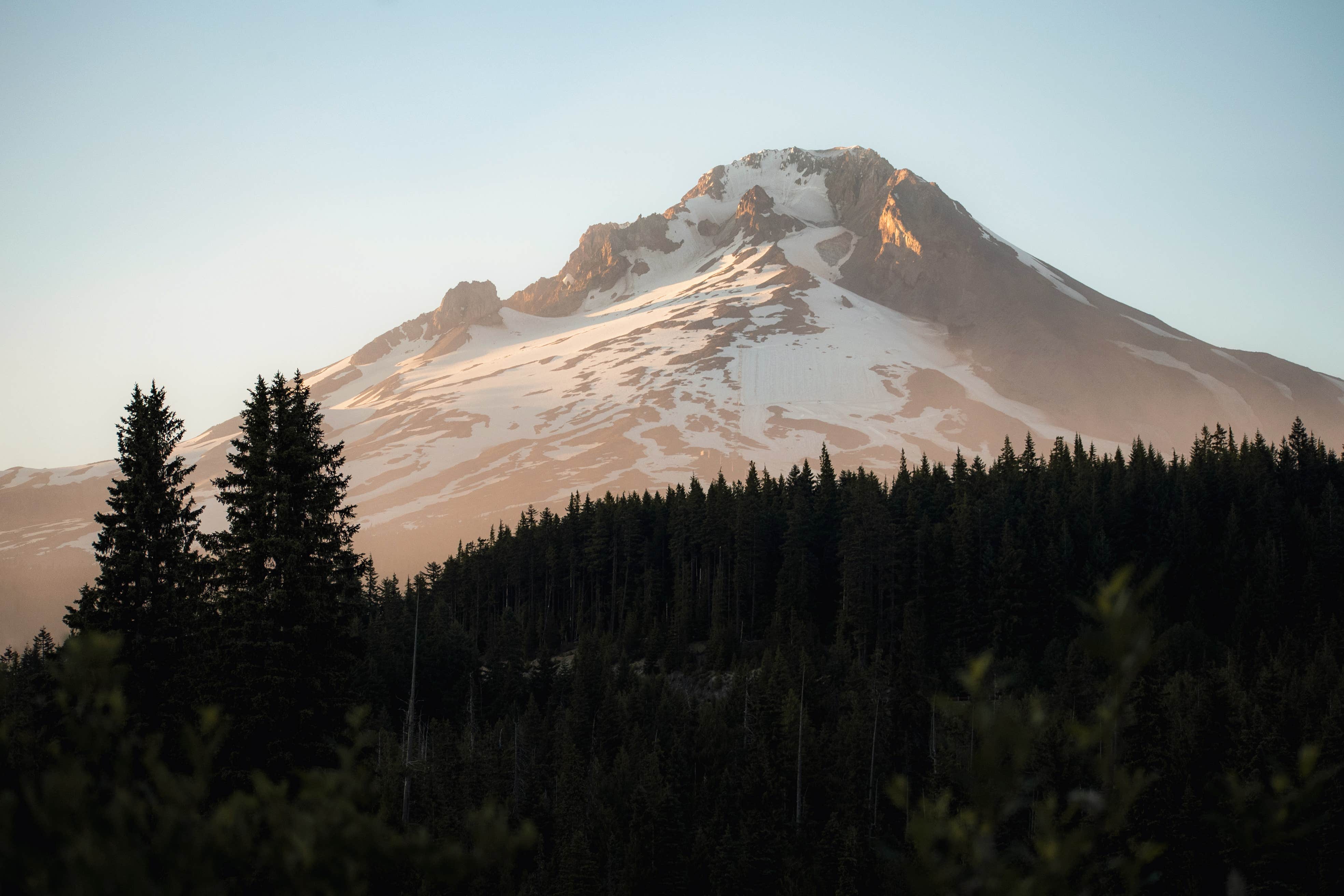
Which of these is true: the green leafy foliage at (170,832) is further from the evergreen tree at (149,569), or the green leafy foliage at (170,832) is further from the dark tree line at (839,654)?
the dark tree line at (839,654)

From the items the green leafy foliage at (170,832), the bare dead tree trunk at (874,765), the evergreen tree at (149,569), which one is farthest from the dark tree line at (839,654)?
the green leafy foliage at (170,832)

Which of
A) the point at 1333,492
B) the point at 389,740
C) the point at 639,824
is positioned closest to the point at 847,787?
the point at 639,824

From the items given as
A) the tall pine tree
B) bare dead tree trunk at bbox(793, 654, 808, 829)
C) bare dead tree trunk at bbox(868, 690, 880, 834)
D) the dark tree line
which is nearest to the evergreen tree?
the tall pine tree

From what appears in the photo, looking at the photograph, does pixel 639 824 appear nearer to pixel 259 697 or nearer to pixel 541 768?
pixel 541 768

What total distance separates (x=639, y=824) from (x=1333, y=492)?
62387 millimetres

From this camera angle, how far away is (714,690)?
67375mm

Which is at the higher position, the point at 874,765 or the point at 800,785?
the point at 874,765

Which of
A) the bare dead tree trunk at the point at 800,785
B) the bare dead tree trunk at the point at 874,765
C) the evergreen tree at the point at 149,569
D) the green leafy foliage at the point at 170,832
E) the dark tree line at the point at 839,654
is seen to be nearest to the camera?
the green leafy foliage at the point at 170,832

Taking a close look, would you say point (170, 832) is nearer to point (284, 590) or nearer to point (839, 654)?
point (284, 590)

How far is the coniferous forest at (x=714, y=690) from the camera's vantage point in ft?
22.5

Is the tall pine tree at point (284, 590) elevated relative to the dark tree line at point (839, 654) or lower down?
elevated

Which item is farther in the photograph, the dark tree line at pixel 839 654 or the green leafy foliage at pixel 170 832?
the dark tree line at pixel 839 654

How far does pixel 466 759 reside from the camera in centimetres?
5469

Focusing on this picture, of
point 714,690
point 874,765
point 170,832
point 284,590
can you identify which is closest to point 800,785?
point 874,765
